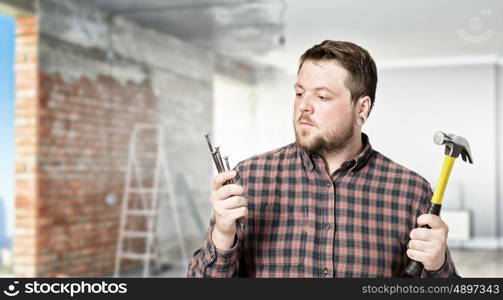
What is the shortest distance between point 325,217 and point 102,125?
119 inches

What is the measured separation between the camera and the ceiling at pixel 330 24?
3.45 m

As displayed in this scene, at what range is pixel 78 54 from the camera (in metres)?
3.94

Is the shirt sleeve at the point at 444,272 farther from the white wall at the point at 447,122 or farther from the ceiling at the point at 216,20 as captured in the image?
the ceiling at the point at 216,20

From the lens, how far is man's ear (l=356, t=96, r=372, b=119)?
1.29m

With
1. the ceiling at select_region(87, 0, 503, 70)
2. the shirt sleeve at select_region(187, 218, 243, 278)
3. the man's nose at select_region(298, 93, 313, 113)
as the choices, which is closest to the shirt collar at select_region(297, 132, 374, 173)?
the man's nose at select_region(298, 93, 313, 113)

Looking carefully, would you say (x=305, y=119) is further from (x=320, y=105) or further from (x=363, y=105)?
(x=363, y=105)

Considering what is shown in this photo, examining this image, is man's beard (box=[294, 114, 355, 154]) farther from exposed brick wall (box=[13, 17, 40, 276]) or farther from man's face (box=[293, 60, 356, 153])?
exposed brick wall (box=[13, 17, 40, 276])

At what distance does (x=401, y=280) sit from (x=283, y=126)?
2.84 m

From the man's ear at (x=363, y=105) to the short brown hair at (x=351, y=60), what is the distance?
1cm

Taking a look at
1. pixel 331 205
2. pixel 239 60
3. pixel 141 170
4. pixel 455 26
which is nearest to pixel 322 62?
pixel 331 205

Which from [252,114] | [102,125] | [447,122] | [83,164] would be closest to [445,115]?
[447,122]

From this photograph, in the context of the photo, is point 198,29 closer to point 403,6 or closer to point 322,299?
point 403,6

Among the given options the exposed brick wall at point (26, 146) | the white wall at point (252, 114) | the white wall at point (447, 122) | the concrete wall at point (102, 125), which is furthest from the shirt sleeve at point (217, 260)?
the exposed brick wall at point (26, 146)

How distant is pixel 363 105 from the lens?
1.30 m
